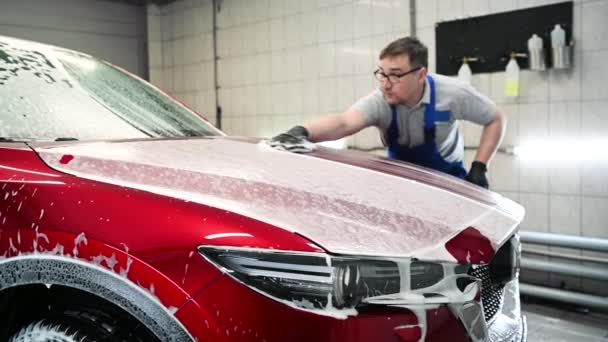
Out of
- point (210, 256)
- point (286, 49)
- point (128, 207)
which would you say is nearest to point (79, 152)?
point (128, 207)

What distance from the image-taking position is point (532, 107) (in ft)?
12.3

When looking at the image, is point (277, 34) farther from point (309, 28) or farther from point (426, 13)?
point (426, 13)

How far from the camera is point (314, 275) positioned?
39.9 inches

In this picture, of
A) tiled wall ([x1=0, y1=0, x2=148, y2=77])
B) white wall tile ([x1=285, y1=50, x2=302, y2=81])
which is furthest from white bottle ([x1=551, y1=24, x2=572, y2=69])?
tiled wall ([x1=0, y1=0, x2=148, y2=77])

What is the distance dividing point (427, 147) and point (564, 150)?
1470mm

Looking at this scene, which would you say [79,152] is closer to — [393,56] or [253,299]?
[253,299]

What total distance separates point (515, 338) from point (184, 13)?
5699 millimetres

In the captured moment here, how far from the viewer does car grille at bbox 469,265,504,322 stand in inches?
50.8

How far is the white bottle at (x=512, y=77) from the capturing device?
374cm

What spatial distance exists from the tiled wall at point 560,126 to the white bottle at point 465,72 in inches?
2.0

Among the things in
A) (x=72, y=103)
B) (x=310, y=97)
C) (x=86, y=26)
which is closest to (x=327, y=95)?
(x=310, y=97)

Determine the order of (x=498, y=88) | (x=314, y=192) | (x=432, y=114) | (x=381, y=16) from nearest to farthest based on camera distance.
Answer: (x=314, y=192) → (x=432, y=114) → (x=498, y=88) → (x=381, y=16)

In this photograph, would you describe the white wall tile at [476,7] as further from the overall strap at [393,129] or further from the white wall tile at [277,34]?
the white wall tile at [277,34]

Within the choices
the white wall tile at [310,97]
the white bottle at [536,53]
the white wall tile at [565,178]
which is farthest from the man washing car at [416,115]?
the white wall tile at [310,97]
